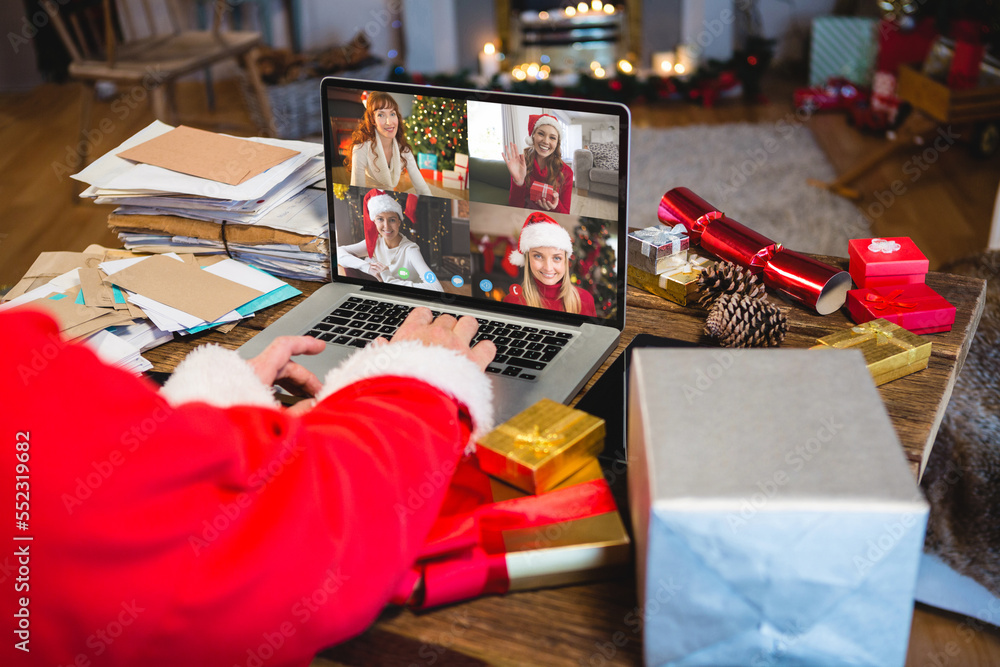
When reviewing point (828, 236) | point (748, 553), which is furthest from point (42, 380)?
point (828, 236)

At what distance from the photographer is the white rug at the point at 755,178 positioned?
2.80 meters

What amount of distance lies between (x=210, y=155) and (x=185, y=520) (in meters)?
0.81

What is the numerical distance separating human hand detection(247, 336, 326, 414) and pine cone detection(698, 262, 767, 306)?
0.48 m

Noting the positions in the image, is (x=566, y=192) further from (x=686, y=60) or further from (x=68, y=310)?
(x=686, y=60)

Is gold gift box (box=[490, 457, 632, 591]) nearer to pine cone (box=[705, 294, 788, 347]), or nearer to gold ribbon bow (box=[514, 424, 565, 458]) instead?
gold ribbon bow (box=[514, 424, 565, 458])

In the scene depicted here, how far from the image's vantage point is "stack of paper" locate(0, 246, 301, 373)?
967 mm

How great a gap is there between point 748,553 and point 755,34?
4.11 meters

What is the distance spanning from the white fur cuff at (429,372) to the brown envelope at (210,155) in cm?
52

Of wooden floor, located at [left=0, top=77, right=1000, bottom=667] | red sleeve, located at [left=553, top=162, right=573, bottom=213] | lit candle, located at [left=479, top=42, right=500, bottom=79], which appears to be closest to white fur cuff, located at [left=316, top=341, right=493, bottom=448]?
red sleeve, located at [left=553, top=162, right=573, bottom=213]

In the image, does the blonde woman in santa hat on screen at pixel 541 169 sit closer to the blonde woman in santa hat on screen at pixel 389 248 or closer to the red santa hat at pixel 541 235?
the red santa hat at pixel 541 235

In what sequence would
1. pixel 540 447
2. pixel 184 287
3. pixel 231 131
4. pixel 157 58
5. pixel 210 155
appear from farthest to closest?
pixel 231 131, pixel 157 58, pixel 210 155, pixel 184 287, pixel 540 447

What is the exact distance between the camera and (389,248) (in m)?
1.04

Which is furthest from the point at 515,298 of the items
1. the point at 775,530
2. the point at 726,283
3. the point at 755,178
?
the point at 755,178

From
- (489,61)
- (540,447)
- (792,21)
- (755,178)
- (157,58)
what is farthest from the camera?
(792,21)
